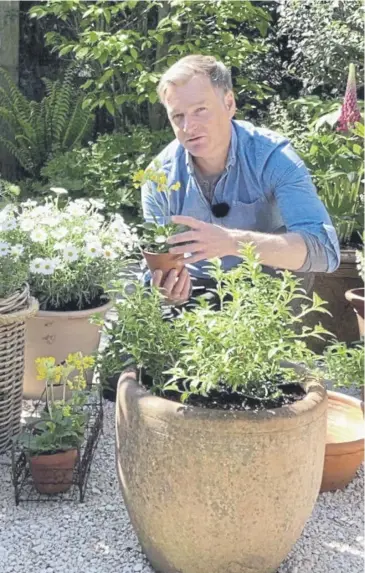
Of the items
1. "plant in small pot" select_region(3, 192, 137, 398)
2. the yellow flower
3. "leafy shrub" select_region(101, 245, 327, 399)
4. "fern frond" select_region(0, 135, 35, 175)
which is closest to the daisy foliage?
"plant in small pot" select_region(3, 192, 137, 398)

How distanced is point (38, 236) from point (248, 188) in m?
0.82

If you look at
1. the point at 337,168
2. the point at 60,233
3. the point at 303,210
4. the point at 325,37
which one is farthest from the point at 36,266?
the point at 325,37

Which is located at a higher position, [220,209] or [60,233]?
[220,209]

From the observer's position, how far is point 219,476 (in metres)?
1.76

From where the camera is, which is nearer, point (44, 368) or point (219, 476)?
point (219, 476)

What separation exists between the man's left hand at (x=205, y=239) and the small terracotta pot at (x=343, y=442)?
28.3 inches

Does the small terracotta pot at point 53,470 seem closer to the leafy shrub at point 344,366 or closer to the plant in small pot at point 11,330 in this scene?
the plant in small pot at point 11,330

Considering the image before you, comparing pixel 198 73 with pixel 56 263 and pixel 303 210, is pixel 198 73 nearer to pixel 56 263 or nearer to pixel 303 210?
pixel 303 210

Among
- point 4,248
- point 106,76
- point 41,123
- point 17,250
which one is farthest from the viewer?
point 41,123

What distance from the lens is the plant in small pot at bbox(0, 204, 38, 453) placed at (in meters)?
2.47

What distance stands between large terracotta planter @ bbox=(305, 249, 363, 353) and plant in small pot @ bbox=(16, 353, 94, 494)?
1.60 meters

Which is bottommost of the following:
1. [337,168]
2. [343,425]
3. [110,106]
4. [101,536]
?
[101,536]

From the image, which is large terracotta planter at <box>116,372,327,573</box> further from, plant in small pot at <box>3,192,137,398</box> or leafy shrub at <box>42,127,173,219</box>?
leafy shrub at <box>42,127,173,219</box>

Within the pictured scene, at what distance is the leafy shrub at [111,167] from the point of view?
5.18m
